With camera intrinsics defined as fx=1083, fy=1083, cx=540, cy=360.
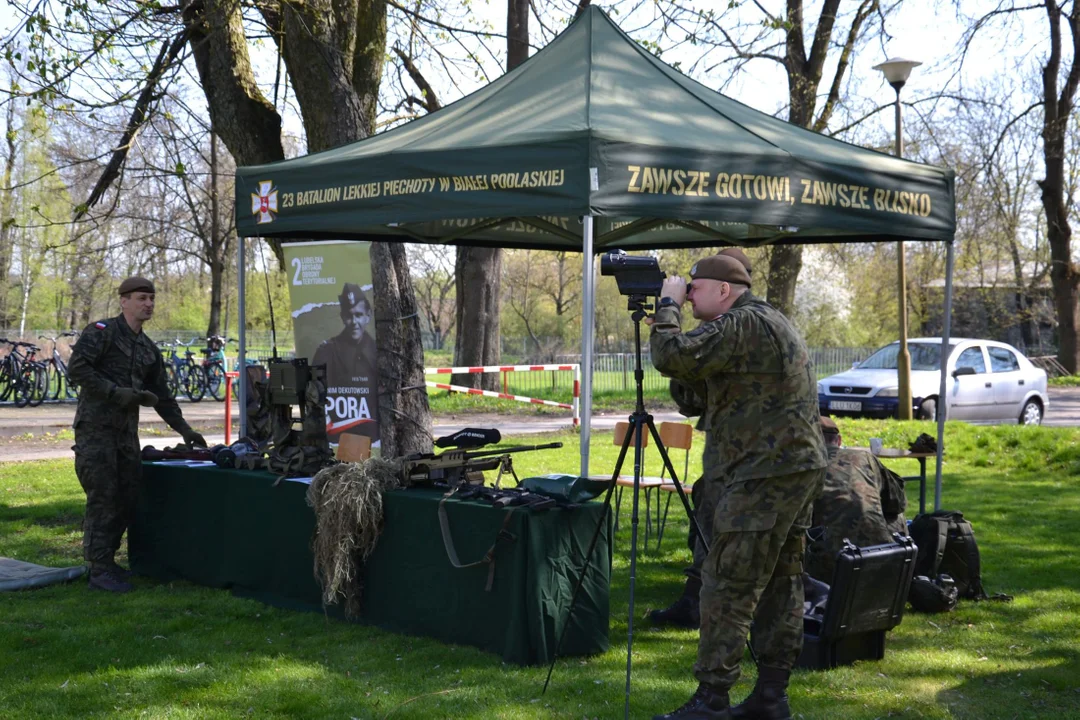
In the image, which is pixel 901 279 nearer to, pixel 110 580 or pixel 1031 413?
pixel 1031 413

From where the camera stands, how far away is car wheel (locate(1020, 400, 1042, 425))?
688 inches

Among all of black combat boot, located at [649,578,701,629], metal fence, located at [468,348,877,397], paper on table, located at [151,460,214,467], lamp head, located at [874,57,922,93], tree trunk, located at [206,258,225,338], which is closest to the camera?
black combat boot, located at [649,578,701,629]

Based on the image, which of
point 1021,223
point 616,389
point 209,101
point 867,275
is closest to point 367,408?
point 209,101

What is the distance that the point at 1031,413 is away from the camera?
1772cm

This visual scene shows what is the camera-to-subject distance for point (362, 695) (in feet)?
15.5

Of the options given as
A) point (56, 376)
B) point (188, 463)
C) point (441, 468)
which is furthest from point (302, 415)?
point (56, 376)

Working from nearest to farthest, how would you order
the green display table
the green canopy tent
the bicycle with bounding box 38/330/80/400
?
1. the green display table
2. the green canopy tent
3. the bicycle with bounding box 38/330/80/400

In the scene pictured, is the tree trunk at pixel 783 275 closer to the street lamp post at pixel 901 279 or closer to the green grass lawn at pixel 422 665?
the street lamp post at pixel 901 279

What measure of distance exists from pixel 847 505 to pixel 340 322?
6.32 m

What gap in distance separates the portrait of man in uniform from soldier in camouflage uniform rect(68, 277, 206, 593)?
11.3 ft

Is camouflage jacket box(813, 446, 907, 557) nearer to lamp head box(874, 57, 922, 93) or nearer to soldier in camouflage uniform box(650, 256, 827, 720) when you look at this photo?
soldier in camouflage uniform box(650, 256, 827, 720)

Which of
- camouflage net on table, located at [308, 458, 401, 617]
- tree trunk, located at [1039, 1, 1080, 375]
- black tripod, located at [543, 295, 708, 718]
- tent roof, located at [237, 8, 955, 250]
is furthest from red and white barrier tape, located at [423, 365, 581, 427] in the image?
tree trunk, located at [1039, 1, 1080, 375]

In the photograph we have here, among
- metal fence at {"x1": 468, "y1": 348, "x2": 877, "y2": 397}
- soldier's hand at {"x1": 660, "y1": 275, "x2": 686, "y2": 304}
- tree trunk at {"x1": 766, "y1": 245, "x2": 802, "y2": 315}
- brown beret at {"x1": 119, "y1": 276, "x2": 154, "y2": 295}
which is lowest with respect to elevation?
metal fence at {"x1": 468, "y1": 348, "x2": 877, "y2": 397}

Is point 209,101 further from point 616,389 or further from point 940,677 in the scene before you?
point 616,389
